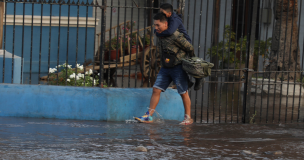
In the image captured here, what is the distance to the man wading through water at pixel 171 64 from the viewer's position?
4980 millimetres

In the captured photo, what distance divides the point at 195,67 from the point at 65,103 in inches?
81.4

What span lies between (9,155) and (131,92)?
245cm

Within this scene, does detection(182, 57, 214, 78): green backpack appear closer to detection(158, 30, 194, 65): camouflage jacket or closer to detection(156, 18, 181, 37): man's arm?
detection(158, 30, 194, 65): camouflage jacket

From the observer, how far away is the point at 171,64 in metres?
5.03

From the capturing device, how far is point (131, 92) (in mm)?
5512

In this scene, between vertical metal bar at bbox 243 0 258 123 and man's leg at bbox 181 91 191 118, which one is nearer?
man's leg at bbox 181 91 191 118

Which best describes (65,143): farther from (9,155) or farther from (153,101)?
(153,101)

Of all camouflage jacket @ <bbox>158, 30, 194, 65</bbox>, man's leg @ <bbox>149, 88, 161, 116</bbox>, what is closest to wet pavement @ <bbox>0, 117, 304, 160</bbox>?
man's leg @ <bbox>149, 88, 161, 116</bbox>

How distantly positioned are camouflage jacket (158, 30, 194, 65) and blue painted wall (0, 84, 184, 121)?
96 cm

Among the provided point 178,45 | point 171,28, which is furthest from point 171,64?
point 171,28

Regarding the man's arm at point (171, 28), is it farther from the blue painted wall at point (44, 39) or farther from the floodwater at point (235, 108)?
the blue painted wall at point (44, 39)

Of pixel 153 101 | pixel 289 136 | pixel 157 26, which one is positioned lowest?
pixel 289 136

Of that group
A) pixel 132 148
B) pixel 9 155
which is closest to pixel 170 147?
pixel 132 148

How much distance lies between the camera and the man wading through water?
4.98 metres
